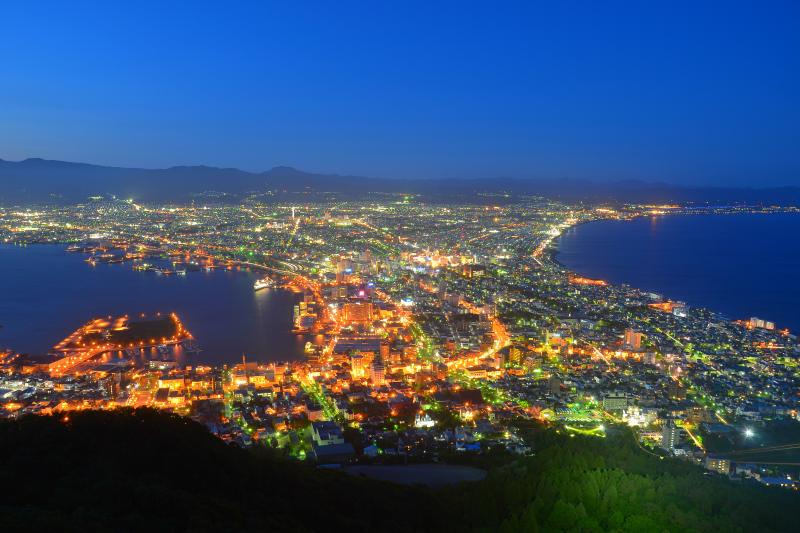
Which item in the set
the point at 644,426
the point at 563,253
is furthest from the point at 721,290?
the point at 644,426

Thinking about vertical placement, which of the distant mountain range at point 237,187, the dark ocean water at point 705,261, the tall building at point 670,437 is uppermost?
the distant mountain range at point 237,187

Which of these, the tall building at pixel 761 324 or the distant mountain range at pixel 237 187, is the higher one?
the distant mountain range at pixel 237 187

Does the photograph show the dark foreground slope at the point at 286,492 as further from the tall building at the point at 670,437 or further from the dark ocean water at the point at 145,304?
the dark ocean water at the point at 145,304

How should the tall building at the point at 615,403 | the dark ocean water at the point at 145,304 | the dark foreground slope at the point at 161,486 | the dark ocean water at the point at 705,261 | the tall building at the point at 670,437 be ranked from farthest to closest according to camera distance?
the dark ocean water at the point at 705,261, the dark ocean water at the point at 145,304, the tall building at the point at 615,403, the tall building at the point at 670,437, the dark foreground slope at the point at 161,486

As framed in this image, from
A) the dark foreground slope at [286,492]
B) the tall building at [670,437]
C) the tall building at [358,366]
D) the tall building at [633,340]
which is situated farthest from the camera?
the tall building at [633,340]

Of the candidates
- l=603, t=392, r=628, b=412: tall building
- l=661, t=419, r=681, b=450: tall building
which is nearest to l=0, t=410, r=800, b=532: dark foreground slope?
l=661, t=419, r=681, b=450: tall building

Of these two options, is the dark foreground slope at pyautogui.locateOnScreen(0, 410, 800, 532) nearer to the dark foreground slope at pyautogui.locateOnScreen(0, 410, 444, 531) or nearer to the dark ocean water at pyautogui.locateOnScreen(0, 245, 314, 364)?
the dark foreground slope at pyautogui.locateOnScreen(0, 410, 444, 531)

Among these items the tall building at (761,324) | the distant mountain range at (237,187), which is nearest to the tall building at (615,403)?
the tall building at (761,324)
